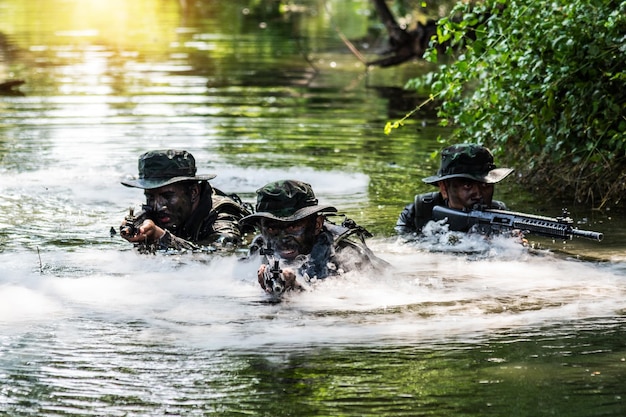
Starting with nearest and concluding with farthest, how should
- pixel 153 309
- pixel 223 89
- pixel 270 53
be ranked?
pixel 153 309, pixel 223 89, pixel 270 53

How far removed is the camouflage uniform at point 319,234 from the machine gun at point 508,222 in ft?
4.54

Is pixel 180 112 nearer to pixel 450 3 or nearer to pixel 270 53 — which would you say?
pixel 270 53

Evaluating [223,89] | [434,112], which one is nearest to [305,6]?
[223,89]

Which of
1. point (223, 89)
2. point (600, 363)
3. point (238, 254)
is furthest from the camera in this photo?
point (223, 89)

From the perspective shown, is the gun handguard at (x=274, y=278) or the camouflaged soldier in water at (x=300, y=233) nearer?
the gun handguard at (x=274, y=278)

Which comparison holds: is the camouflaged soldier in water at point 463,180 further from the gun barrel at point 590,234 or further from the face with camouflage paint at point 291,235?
the face with camouflage paint at point 291,235

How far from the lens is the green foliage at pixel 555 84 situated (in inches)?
418

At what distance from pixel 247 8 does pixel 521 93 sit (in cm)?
3080

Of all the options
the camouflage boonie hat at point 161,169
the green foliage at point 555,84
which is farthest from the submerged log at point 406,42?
the camouflage boonie hat at point 161,169

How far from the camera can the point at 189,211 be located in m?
9.71

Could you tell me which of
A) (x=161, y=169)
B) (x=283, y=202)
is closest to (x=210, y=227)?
(x=161, y=169)

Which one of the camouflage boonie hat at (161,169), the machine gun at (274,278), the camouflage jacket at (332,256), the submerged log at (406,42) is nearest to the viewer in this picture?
the machine gun at (274,278)

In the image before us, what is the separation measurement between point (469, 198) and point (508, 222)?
0.58 metres

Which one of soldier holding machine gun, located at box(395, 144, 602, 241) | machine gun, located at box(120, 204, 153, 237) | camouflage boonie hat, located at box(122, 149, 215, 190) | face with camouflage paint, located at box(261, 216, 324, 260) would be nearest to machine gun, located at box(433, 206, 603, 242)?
soldier holding machine gun, located at box(395, 144, 602, 241)
